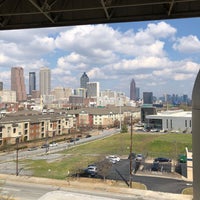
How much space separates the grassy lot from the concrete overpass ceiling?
23.8m

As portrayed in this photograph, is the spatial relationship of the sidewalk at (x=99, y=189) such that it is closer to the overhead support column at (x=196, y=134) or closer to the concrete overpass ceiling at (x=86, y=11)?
the concrete overpass ceiling at (x=86, y=11)

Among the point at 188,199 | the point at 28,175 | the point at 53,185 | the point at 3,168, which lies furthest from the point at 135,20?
the point at 3,168

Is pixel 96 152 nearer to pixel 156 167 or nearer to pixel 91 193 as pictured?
pixel 156 167

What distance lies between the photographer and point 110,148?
166 ft

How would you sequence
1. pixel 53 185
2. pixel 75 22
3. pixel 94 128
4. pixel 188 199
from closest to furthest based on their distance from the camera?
pixel 75 22 < pixel 188 199 < pixel 53 185 < pixel 94 128

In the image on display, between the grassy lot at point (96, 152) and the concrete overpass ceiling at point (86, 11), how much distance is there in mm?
23832

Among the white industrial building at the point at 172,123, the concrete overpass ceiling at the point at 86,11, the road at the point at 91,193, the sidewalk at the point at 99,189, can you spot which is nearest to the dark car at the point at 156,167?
the sidewalk at the point at 99,189

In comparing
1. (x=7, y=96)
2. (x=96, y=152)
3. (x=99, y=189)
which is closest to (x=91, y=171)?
(x=99, y=189)

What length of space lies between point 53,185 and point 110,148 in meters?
23.1

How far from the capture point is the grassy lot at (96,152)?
3528 centimetres

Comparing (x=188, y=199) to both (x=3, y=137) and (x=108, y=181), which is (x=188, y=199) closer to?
(x=108, y=181)

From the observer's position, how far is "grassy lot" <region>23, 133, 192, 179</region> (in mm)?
35281

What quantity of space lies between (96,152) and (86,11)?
129 ft

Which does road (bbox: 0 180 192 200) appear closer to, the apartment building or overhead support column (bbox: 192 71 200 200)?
overhead support column (bbox: 192 71 200 200)
